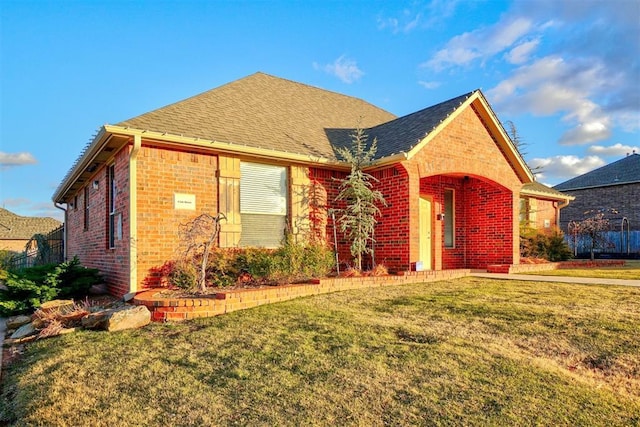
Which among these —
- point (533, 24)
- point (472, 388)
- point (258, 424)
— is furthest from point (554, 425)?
point (533, 24)

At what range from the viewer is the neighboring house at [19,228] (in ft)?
133

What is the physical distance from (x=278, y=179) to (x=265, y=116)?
2.43m

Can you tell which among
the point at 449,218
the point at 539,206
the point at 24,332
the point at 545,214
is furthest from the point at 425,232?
the point at 545,214

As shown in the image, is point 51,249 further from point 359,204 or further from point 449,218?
point 449,218

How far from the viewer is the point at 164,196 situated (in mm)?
8250

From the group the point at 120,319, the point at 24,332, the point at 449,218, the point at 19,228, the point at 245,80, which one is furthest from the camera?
the point at 19,228

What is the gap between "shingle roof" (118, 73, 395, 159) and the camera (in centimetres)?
898

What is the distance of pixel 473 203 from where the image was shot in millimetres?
13031

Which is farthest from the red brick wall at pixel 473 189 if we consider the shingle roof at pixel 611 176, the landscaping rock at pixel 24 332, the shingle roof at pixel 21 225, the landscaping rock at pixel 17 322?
the shingle roof at pixel 21 225

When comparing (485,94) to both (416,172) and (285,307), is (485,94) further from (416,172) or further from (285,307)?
(285,307)

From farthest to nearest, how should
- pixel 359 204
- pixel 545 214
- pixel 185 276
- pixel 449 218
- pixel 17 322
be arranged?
1. pixel 545 214
2. pixel 449 218
3. pixel 359 204
4. pixel 185 276
5. pixel 17 322

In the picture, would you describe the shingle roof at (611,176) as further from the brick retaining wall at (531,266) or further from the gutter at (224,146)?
the gutter at (224,146)

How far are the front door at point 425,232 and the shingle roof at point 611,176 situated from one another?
21082 mm

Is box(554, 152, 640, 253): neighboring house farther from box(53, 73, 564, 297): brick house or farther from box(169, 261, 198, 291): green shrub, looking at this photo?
box(169, 261, 198, 291): green shrub
